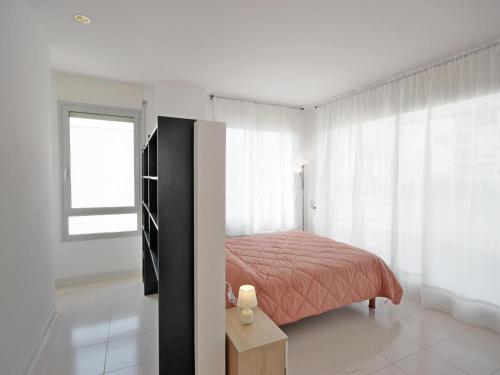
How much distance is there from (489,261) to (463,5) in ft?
7.61

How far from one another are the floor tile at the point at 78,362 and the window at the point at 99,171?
176 cm

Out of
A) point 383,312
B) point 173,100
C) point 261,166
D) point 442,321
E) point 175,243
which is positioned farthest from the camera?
point 261,166

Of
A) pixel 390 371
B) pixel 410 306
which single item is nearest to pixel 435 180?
pixel 410 306

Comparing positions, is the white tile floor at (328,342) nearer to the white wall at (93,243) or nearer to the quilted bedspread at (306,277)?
the quilted bedspread at (306,277)

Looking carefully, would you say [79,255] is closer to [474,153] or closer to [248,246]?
[248,246]

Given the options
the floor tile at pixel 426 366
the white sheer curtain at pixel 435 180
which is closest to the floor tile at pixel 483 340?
the white sheer curtain at pixel 435 180

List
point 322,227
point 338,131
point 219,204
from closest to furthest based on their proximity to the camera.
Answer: point 219,204 < point 338,131 < point 322,227

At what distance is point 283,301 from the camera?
218cm

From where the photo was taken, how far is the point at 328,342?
229 centimetres

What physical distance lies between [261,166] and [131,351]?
10.4 feet

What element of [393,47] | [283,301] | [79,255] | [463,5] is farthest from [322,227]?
[79,255]

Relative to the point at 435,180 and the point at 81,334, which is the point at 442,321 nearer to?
the point at 435,180

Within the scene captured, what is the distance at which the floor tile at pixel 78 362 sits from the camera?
1897 mm

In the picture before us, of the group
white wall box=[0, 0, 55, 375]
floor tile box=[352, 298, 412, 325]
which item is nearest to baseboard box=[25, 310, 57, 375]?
white wall box=[0, 0, 55, 375]
